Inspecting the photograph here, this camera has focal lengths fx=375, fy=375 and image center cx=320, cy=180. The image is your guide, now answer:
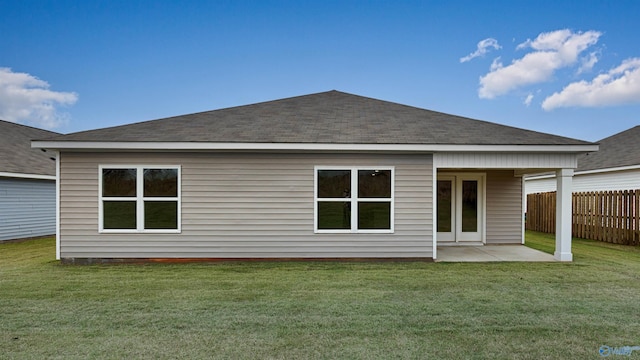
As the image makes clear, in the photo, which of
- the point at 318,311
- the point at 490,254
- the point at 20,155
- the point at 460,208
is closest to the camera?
the point at 318,311

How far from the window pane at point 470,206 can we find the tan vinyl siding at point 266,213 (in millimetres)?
3037

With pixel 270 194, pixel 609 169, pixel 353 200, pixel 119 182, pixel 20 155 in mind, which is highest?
pixel 20 155

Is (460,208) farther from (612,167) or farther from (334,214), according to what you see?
(612,167)

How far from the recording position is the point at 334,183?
8.35m

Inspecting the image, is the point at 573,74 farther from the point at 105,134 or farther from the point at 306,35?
the point at 105,134

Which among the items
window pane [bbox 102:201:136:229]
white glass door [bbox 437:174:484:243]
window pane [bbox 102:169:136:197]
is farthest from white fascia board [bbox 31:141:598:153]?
white glass door [bbox 437:174:484:243]

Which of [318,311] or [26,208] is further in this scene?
[26,208]

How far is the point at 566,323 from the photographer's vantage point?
4441 millimetres

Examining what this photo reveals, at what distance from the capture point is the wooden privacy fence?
11.3 m

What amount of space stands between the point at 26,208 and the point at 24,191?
0.60 metres

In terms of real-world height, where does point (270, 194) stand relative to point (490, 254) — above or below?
above

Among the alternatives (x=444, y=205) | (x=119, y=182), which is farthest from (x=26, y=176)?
(x=444, y=205)

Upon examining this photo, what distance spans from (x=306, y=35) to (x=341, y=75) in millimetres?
3576

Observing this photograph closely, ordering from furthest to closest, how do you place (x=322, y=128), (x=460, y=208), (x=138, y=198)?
(x=460, y=208)
(x=322, y=128)
(x=138, y=198)
